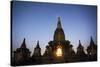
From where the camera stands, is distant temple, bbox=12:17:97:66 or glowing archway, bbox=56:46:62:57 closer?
distant temple, bbox=12:17:97:66

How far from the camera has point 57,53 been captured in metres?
2.54

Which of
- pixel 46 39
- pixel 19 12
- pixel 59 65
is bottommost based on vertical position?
pixel 59 65

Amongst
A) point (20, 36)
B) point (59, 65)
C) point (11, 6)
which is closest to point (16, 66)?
point (20, 36)

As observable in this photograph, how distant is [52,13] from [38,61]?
64cm

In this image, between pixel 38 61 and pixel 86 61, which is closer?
pixel 38 61

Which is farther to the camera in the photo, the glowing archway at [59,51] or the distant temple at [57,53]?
the glowing archway at [59,51]

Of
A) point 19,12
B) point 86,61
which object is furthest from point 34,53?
point 86,61

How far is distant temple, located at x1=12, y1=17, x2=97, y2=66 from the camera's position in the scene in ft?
7.94

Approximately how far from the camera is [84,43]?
264cm

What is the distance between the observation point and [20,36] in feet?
7.89

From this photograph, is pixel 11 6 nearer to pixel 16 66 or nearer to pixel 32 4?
pixel 32 4

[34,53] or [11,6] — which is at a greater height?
[11,6]

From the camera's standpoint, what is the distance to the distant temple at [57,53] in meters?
2.42

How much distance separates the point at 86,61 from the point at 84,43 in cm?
24
